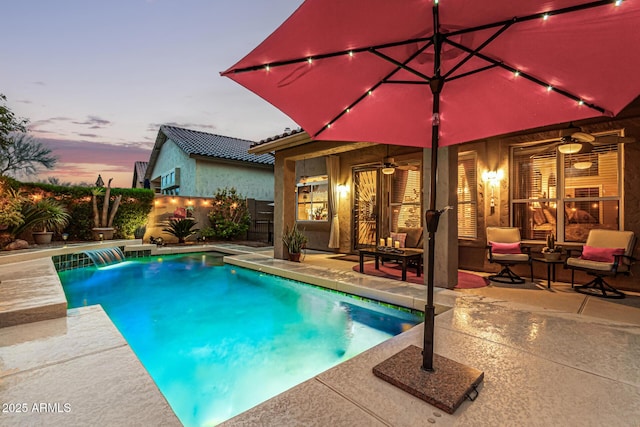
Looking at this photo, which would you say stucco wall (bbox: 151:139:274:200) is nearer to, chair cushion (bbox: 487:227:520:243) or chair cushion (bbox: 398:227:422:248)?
chair cushion (bbox: 398:227:422:248)

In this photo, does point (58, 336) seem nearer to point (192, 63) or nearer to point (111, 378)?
point (111, 378)

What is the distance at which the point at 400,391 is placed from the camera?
1820 millimetres

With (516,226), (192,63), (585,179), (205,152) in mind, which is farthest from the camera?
(205,152)

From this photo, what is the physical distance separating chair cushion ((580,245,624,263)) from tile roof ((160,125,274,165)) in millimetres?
11399

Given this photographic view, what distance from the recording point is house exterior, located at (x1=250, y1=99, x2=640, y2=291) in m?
4.62

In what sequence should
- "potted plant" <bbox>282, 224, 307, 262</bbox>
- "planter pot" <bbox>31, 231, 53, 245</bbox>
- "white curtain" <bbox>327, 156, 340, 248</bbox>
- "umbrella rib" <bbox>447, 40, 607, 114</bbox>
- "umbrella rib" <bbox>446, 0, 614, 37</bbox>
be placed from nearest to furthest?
1. "umbrella rib" <bbox>446, 0, 614, 37</bbox>
2. "umbrella rib" <bbox>447, 40, 607, 114</bbox>
3. "potted plant" <bbox>282, 224, 307, 262</bbox>
4. "planter pot" <bbox>31, 231, 53, 245</bbox>
5. "white curtain" <bbox>327, 156, 340, 248</bbox>

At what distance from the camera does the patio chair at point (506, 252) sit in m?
5.12

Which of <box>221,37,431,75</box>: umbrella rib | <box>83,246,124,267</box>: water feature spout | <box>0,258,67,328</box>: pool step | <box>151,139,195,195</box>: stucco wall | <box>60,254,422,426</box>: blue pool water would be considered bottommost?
<box>60,254,422,426</box>: blue pool water

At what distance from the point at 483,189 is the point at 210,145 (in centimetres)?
1358

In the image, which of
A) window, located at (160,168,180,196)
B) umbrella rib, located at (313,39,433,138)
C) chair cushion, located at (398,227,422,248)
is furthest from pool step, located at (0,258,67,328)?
window, located at (160,168,180,196)

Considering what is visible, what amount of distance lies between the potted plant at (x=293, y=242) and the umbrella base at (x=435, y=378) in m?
5.01

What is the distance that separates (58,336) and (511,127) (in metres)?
4.56

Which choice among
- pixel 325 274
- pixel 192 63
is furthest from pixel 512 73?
pixel 192 63

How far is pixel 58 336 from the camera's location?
8.69 feet
